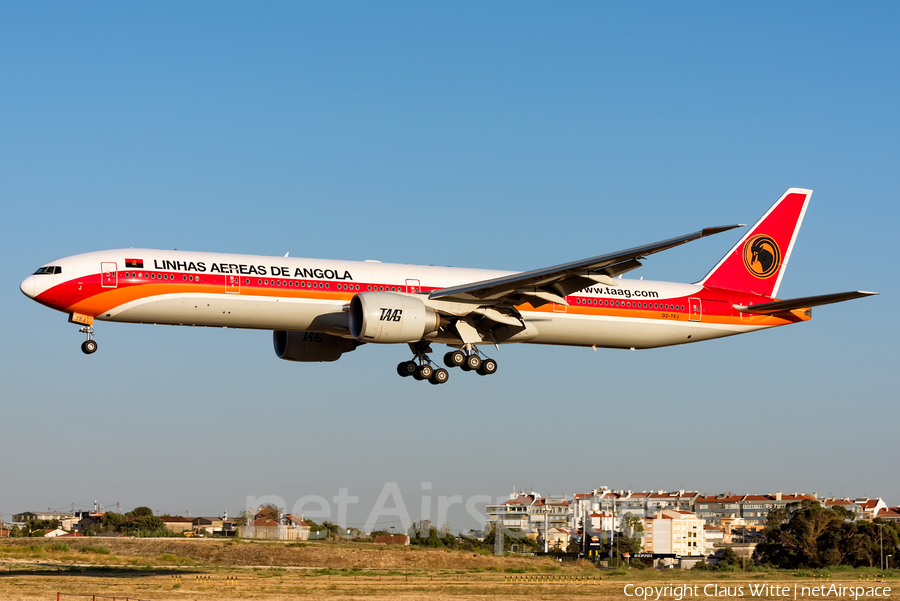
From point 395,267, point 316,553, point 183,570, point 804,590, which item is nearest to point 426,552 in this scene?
point 316,553

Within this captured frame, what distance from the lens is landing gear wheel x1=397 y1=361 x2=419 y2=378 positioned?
40844 millimetres

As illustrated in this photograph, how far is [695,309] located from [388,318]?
15374mm

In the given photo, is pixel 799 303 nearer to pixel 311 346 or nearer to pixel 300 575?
pixel 311 346

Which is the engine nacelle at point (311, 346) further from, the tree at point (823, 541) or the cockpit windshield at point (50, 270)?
the tree at point (823, 541)

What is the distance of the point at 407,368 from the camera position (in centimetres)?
4097

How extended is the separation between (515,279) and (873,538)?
63.7m

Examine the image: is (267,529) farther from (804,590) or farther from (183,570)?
(804,590)

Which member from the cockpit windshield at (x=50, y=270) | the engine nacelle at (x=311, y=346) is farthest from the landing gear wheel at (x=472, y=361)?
the cockpit windshield at (x=50, y=270)

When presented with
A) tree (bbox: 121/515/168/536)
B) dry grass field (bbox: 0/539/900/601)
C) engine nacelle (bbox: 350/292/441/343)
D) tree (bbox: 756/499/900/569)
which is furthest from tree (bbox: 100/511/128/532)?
engine nacelle (bbox: 350/292/441/343)

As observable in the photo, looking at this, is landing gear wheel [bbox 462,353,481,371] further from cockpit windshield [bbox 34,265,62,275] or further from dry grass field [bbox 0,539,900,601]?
cockpit windshield [bbox 34,265,62,275]

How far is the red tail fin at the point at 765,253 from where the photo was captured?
45906 mm

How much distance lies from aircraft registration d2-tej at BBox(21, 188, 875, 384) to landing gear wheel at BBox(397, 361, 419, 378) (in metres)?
0.04

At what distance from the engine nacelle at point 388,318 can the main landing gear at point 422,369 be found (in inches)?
149

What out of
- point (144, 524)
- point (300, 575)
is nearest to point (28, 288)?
point (300, 575)
